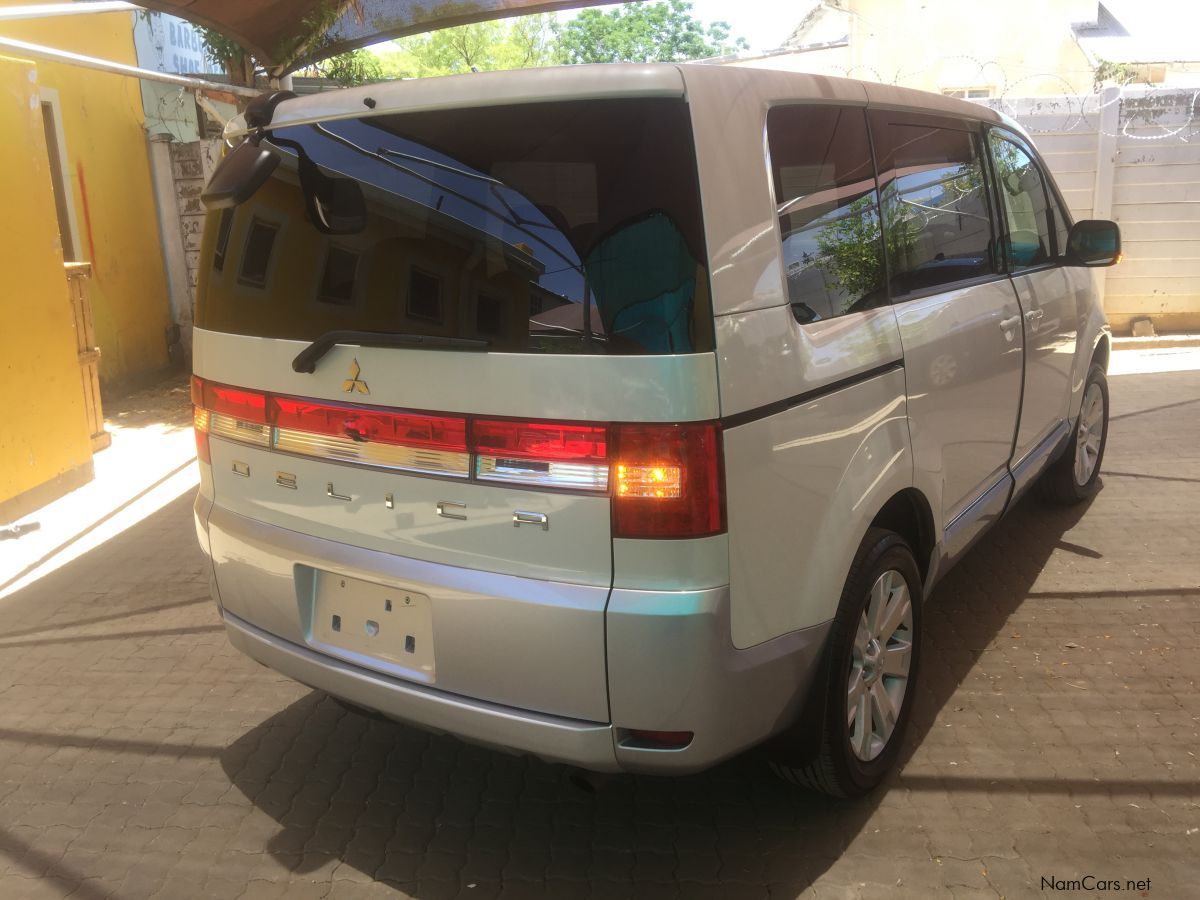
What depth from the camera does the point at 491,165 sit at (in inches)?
97.4

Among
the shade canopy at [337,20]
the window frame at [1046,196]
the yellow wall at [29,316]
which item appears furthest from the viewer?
the shade canopy at [337,20]

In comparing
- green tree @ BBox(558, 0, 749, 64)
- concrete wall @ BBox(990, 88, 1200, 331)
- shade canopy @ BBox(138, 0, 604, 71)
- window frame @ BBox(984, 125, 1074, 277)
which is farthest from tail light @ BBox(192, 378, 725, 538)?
green tree @ BBox(558, 0, 749, 64)

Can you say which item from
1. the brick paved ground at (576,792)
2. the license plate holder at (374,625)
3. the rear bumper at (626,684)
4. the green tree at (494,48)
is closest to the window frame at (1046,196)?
the brick paved ground at (576,792)

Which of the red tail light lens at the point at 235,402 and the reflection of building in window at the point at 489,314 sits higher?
the reflection of building in window at the point at 489,314

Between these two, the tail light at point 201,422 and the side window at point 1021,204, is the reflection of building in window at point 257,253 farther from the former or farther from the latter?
the side window at point 1021,204


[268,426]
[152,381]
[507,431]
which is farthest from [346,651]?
[152,381]

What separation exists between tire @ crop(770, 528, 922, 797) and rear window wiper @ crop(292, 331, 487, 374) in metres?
1.22

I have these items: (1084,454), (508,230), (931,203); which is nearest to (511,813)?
→ (508,230)

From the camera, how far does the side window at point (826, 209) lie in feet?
8.80

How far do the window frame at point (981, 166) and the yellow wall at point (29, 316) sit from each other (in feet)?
17.3

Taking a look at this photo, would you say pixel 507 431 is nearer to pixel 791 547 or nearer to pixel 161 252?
pixel 791 547

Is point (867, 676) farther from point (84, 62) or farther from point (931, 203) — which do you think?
point (84, 62)

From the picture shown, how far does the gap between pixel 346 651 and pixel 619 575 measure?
0.88 m

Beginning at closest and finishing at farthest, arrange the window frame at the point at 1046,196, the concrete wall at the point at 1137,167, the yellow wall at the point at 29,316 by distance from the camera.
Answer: the window frame at the point at 1046,196
the yellow wall at the point at 29,316
the concrete wall at the point at 1137,167
